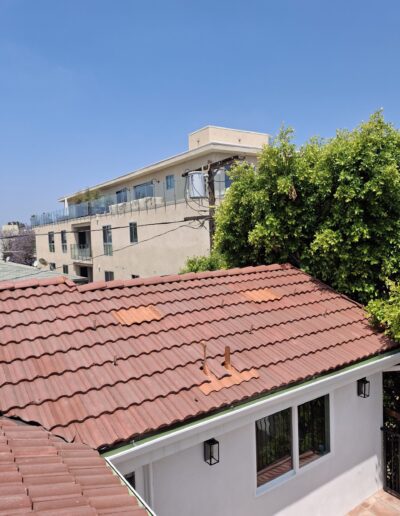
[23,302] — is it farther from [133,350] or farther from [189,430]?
[189,430]

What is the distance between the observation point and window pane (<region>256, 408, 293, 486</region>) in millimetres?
4898

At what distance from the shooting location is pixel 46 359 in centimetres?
403

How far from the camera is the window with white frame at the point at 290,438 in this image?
194 inches

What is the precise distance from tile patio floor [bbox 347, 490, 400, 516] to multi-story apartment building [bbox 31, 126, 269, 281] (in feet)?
36.2

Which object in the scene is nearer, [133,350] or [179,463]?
[179,463]

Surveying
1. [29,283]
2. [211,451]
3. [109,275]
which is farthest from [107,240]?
[211,451]

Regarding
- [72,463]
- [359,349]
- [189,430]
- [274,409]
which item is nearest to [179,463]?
[189,430]

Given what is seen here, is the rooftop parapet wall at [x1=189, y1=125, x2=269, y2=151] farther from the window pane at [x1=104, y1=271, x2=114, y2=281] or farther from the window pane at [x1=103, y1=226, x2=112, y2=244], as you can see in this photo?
the window pane at [x1=104, y1=271, x2=114, y2=281]

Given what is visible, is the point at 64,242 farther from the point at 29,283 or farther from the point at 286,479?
the point at 286,479

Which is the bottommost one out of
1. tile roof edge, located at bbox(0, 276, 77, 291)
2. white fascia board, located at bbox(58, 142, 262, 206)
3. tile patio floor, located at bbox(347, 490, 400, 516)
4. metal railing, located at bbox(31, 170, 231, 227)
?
tile patio floor, located at bbox(347, 490, 400, 516)

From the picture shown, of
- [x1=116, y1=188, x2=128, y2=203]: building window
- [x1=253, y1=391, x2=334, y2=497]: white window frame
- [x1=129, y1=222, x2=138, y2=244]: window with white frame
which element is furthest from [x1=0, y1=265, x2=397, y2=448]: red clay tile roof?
[x1=116, y1=188, x2=128, y2=203]: building window

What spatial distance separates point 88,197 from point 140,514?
40387mm

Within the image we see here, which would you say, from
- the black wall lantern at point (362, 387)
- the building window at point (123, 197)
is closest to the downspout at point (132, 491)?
the black wall lantern at point (362, 387)

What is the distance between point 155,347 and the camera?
461 cm
